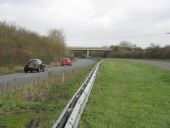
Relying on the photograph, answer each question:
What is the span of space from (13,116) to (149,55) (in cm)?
13278

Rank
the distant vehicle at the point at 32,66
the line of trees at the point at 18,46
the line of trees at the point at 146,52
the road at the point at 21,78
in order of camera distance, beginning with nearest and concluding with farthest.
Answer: the road at the point at 21,78 < the distant vehicle at the point at 32,66 < the line of trees at the point at 18,46 < the line of trees at the point at 146,52

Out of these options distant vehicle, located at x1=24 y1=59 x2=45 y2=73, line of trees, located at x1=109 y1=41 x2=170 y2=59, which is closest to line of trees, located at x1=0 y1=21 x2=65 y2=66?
distant vehicle, located at x1=24 y1=59 x2=45 y2=73

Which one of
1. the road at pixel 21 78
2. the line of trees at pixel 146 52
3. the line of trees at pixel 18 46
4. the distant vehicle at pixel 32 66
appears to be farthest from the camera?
the line of trees at pixel 146 52

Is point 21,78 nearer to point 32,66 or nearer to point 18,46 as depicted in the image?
point 32,66

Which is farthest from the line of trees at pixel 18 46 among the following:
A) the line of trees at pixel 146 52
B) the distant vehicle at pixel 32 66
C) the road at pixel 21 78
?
the line of trees at pixel 146 52

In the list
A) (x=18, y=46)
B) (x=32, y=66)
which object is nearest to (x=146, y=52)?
(x=18, y=46)

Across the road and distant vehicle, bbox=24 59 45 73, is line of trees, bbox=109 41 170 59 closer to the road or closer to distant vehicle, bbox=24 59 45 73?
distant vehicle, bbox=24 59 45 73

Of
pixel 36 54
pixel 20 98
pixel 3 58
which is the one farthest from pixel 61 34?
pixel 20 98

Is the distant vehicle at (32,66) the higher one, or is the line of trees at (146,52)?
the distant vehicle at (32,66)

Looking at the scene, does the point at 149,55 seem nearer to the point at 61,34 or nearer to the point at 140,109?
the point at 61,34

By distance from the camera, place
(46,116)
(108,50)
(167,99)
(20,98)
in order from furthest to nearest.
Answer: (108,50)
(20,98)
(167,99)
(46,116)

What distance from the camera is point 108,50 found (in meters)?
193

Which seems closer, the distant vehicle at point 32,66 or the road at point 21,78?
the road at point 21,78

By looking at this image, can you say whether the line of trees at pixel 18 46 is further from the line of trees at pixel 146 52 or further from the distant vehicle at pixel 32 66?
the line of trees at pixel 146 52
